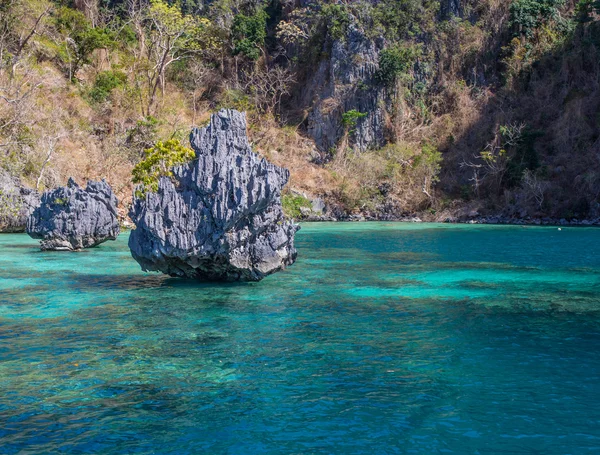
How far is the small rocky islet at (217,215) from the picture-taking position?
48.8 feet

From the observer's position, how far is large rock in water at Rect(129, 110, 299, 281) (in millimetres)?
14859

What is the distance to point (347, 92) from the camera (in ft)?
170

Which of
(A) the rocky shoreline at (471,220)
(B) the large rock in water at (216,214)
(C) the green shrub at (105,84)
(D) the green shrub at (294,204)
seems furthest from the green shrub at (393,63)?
(B) the large rock in water at (216,214)

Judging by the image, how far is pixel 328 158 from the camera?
51.3 m

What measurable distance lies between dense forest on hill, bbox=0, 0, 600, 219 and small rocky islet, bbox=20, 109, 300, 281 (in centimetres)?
2464

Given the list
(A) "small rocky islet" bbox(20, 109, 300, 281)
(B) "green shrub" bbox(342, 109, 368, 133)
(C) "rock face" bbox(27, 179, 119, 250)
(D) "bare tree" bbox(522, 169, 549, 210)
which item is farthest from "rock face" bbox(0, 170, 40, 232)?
(D) "bare tree" bbox(522, 169, 549, 210)

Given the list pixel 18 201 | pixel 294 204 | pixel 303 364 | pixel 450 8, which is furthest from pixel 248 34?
pixel 303 364

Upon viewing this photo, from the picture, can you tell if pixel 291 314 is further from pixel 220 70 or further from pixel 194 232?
pixel 220 70

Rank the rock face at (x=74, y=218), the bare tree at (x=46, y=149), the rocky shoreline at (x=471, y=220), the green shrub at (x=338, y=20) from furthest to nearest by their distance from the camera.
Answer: the green shrub at (x=338, y=20) → the rocky shoreline at (x=471, y=220) → the bare tree at (x=46, y=149) → the rock face at (x=74, y=218)

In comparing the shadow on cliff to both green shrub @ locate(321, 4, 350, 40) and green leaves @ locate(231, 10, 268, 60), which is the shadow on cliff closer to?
green shrub @ locate(321, 4, 350, 40)

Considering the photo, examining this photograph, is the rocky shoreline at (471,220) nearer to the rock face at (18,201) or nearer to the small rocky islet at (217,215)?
the rock face at (18,201)

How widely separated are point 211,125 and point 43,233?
11.8 m

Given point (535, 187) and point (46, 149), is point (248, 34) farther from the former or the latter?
point (535, 187)

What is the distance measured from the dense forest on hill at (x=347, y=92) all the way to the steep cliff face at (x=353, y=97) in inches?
4.8
